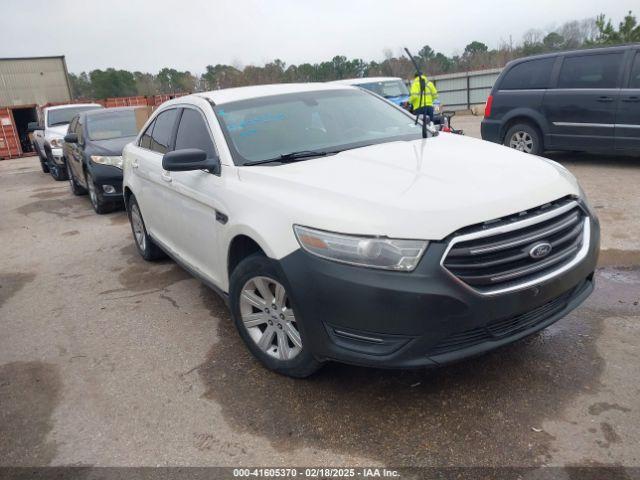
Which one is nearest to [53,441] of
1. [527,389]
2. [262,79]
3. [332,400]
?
[332,400]

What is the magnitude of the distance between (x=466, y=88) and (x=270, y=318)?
23.7 meters

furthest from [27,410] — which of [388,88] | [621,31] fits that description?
[621,31]

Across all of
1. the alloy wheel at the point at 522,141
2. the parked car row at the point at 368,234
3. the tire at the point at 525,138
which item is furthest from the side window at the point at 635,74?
the parked car row at the point at 368,234

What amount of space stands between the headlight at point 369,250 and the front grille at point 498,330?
1.40ft

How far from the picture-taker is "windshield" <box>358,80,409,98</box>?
1559 cm

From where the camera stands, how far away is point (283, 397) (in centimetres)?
304

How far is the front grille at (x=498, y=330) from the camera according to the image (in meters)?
2.56

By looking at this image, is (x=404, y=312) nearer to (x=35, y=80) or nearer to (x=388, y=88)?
(x=388, y=88)

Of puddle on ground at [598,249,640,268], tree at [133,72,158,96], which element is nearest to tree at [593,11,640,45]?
puddle on ground at [598,249,640,268]

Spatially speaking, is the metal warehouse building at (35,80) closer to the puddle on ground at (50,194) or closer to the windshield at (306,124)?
the puddle on ground at (50,194)

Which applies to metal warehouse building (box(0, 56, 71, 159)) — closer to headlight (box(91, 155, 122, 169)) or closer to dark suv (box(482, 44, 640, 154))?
headlight (box(91, 155, 122, 169))

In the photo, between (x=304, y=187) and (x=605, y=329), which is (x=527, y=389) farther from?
(x=304, y=187)

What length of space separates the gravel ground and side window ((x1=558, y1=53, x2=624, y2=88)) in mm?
4508

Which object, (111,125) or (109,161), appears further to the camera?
(111,125)
